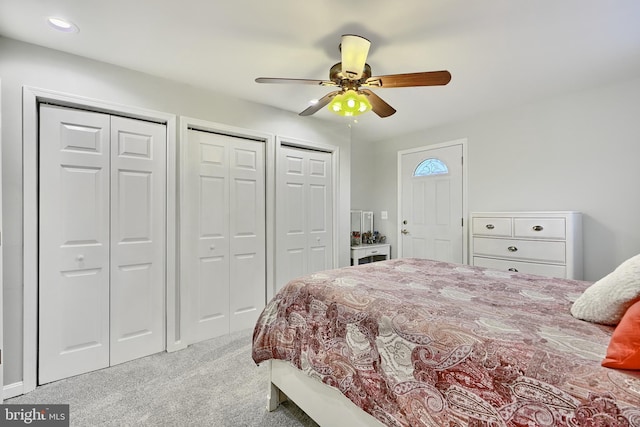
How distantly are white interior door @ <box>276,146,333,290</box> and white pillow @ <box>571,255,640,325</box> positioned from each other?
250 centimetres

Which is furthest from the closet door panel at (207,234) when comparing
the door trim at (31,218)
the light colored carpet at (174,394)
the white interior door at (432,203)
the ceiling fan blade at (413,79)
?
the white interior door at (432,203)

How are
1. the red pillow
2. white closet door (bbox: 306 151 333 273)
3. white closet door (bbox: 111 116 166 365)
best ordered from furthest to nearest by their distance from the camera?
white closet door (bbox: 306 151 333 273) < white closet door (bbox: 111 116 166 365) < the red pillow

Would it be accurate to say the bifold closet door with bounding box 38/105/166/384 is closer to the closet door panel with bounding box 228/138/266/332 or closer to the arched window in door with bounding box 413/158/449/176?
the closet door panel with bounding box 228/138/266/332

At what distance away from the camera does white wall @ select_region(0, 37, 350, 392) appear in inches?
72.7

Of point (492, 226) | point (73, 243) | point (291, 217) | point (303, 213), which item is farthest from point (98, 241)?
point (492, 226)

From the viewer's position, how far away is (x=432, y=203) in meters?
3.86

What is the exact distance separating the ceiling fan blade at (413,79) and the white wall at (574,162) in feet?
6.36

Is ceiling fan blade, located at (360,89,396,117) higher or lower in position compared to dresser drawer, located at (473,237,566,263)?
higher

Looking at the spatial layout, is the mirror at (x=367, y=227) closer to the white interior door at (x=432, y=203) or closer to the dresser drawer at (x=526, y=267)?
the white interior door at (x=432, y=203)

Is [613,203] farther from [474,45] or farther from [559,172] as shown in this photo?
[474,45]

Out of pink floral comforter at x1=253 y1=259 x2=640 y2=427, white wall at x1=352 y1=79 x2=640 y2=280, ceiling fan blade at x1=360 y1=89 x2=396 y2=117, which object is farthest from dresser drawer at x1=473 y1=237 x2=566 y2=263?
ceiling fan blade at x1=360 y1=89 x2=396 y2=117

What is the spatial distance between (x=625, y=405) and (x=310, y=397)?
1215mm

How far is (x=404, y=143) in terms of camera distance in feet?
13.7

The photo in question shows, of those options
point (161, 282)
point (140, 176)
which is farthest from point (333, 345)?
point (140, 176)
